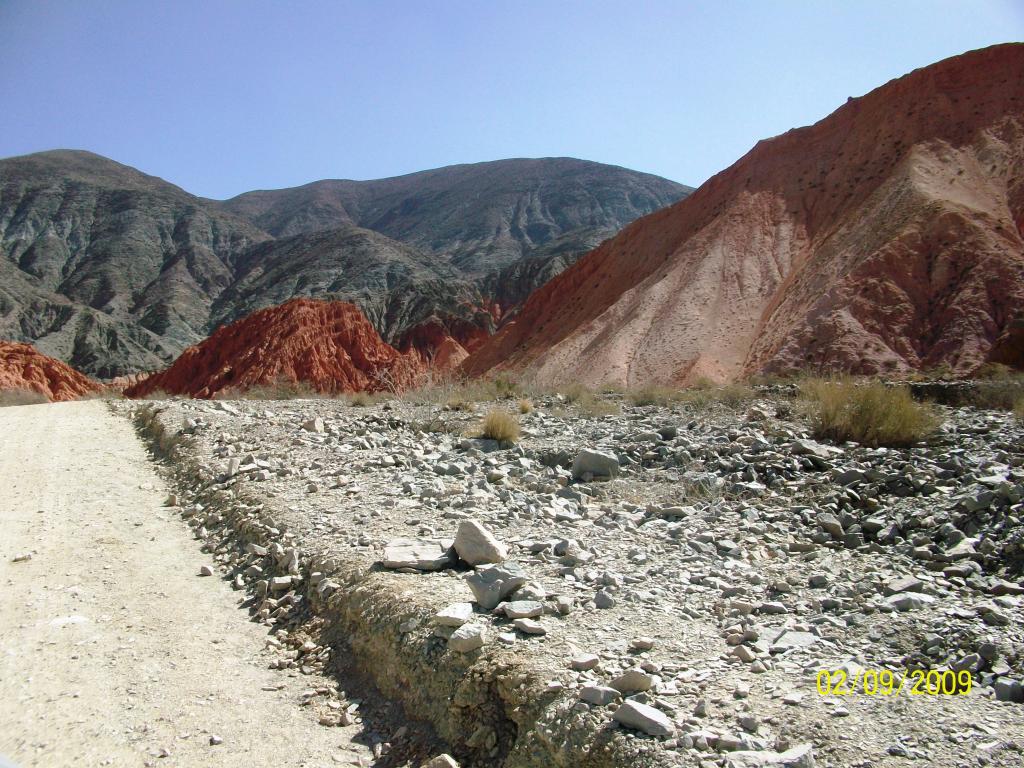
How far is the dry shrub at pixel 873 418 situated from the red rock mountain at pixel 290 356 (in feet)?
99.8

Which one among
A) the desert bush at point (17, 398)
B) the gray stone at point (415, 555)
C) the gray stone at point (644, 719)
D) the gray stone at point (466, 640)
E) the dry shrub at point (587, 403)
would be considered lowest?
the dry shrub at point (587, 403)

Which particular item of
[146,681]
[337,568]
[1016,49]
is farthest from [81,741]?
[1016,49]

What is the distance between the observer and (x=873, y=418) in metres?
9.05

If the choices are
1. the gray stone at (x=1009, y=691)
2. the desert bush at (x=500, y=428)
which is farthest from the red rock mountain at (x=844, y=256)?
the gray stone at (x=1009, y=691)

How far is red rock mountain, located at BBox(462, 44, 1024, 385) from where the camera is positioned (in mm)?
26797

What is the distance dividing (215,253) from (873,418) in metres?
98.8

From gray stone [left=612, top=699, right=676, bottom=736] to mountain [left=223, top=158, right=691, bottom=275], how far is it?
94040mm

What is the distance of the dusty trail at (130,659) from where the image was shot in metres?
3.44

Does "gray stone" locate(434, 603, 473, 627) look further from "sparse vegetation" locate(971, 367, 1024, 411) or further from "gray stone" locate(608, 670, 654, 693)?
"sparse vegetation" locate(971, 367, 1024, 411)

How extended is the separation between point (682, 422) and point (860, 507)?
5713 millimetres

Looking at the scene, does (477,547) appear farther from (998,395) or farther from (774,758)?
(998,395)

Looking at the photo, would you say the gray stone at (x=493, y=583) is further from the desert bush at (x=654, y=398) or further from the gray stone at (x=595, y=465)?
the desert bush at (x=654, y=398)

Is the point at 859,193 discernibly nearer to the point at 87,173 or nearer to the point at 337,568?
the point at 337,568
